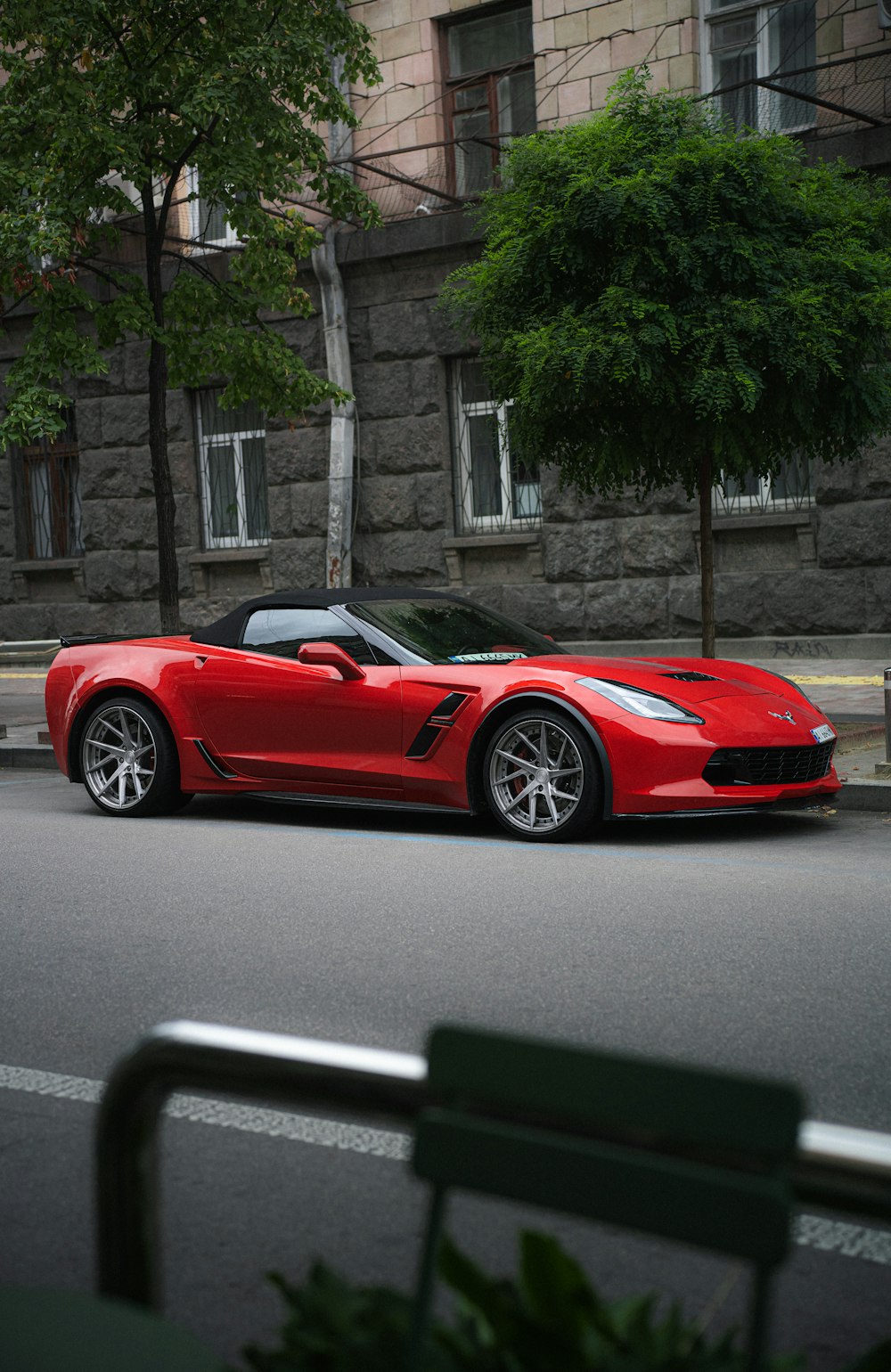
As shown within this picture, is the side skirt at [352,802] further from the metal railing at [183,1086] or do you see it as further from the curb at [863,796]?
the metal railing at [183,1086]

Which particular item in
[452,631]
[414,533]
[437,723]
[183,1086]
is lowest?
[437,723]

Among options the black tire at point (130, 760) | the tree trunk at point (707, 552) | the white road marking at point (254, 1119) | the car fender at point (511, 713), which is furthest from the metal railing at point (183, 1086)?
the tree trunk at point (707, 552)

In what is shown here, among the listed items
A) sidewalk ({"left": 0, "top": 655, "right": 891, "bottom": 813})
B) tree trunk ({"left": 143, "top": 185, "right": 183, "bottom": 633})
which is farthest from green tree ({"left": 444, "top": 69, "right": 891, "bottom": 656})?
tree trunk ({"left": 143, "top": 185, "right": 183, "bottom": 633})

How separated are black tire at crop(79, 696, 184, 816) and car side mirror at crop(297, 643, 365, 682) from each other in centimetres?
122

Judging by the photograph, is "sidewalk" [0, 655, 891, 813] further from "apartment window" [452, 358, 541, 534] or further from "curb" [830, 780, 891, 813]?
"apartment window" [452, 358, 541, 534]

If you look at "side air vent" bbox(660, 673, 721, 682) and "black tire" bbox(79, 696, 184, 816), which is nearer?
"side air vent" bbox(660, 673, 721, 682)

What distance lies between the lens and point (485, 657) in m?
8.80

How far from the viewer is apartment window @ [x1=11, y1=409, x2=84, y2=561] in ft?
72.5

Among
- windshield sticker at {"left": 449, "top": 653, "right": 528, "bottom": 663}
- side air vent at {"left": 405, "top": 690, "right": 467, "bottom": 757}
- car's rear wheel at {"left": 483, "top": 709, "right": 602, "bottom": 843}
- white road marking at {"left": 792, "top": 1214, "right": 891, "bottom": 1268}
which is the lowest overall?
white road marking at {"left": 792, "top": 1214, "right": 891, "bottom": 1268}

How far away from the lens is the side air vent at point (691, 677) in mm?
8438

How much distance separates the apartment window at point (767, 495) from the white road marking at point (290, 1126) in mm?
Result: 13100

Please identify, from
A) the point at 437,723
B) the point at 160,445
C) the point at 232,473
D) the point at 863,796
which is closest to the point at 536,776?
the point at 437,723

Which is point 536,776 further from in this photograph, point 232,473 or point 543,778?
point 232,473

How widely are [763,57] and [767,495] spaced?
4.65 metres
